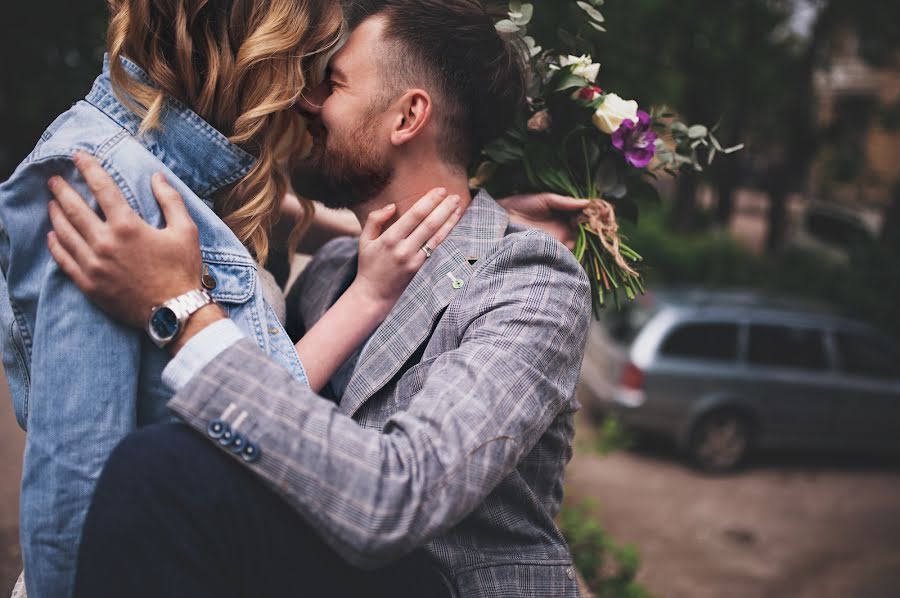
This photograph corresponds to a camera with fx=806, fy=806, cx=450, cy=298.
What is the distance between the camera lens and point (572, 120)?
2.44m

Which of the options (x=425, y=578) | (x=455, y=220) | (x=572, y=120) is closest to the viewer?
(x=425, y=578)

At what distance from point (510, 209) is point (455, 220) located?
0.32 m

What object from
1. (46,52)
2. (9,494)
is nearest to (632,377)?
(9,494)

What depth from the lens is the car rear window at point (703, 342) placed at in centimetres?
822

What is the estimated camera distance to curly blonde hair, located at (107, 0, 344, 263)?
70.2 inches

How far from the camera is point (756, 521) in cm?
761

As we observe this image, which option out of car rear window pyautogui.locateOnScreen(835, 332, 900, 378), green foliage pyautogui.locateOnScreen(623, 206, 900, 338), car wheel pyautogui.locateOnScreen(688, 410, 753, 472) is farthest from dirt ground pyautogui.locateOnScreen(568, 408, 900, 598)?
green foliage pyautogui.locateOnScreen(623, 206, 900, 338)

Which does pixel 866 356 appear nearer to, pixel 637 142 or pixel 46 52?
pixel 637 142

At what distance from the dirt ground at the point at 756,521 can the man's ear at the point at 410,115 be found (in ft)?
12.6

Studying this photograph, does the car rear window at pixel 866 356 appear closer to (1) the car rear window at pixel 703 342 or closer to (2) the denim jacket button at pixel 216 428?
(1) the car rear window at pixel 703 342

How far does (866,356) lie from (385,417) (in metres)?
8.20

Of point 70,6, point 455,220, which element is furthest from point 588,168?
point 70,6

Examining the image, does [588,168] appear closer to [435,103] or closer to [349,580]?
[435,103]

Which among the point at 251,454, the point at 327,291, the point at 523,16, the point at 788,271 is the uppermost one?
the point at 788,271
